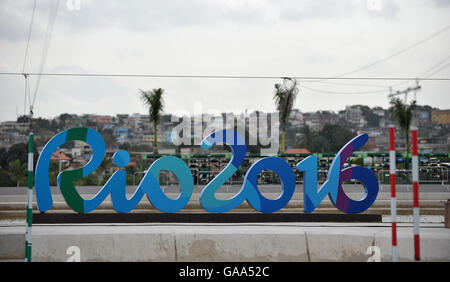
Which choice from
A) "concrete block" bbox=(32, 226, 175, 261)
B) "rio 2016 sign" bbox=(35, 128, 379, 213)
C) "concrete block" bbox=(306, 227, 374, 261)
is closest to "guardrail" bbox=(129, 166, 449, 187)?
"rio 2016 sign" bbox=(35, 128, 379, 213)

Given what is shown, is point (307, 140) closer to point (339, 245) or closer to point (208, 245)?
point (339, 245)

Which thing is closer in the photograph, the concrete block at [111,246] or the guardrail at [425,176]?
the concrete block at [111,246]

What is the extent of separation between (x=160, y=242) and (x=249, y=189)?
6267mm

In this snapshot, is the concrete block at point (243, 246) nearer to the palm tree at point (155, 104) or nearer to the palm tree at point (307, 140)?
the palm tree at point (155, 104)

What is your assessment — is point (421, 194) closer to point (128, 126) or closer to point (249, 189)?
point (249, 189)

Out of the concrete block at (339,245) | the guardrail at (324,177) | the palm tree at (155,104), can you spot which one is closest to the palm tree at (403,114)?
the guardrail at (324,177)

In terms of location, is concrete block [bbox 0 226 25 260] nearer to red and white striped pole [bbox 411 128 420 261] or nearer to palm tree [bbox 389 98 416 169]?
red and white striped pole [bbox 411 128 420 261]

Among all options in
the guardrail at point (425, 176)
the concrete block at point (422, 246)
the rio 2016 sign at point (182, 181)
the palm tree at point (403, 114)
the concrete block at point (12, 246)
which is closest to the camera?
the concrete block at point (422, 246)

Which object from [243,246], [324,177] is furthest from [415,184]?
[324,177]

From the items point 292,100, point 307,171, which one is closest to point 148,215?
point 307,171

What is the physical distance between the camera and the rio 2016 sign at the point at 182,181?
1581 centimetres

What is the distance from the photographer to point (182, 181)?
16.0 metres

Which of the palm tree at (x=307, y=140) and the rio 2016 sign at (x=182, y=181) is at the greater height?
the palm tree at (x=307, y=140)

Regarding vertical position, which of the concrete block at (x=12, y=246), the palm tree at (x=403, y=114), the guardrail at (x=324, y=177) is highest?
the palm tree at (x=403, y=114)
